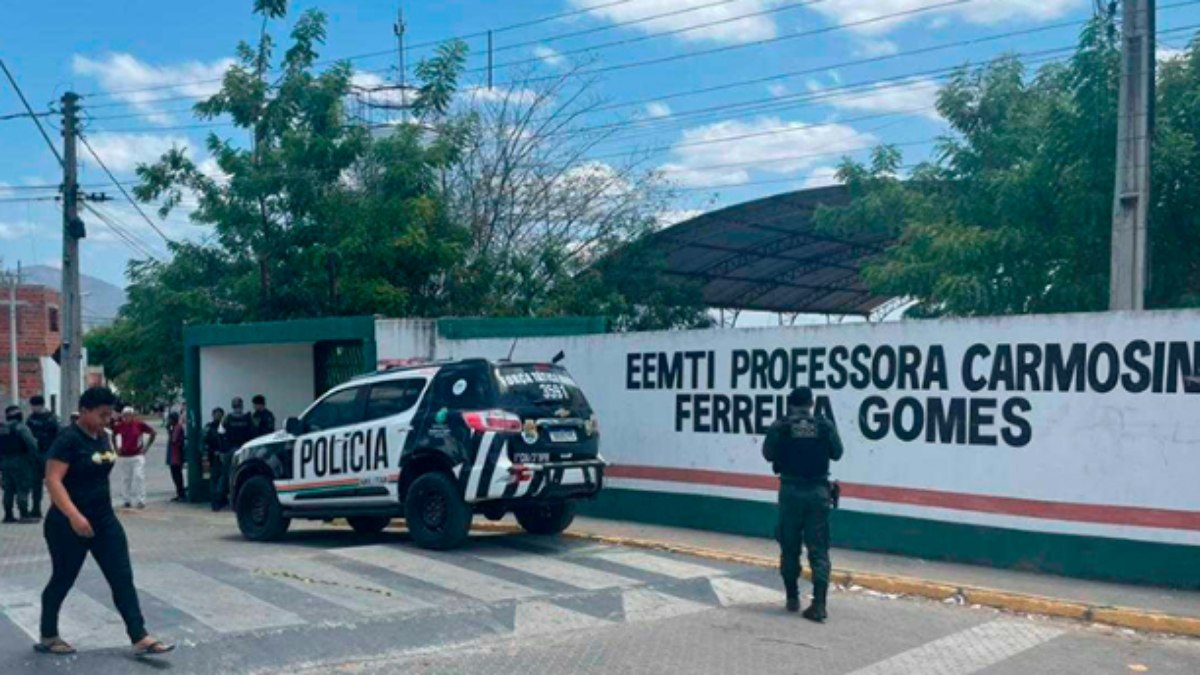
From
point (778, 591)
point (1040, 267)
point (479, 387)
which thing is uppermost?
point (1040, 267)

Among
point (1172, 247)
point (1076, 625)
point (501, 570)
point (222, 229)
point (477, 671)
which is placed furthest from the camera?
point (222, 229)

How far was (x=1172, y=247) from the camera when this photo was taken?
15742mm

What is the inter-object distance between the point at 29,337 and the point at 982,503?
41.1 m

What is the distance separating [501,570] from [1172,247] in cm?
970

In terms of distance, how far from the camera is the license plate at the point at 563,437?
1209cm

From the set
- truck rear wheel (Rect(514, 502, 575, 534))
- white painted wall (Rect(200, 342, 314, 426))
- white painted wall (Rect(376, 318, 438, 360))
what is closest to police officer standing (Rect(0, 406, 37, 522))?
white painted wall (Rect(200, 342, 314, 426))

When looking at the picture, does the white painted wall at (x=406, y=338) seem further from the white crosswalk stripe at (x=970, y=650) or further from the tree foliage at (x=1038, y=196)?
the white crosswalk stripe at (x=970, y=650)

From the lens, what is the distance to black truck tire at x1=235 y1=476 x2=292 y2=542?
45.2ft

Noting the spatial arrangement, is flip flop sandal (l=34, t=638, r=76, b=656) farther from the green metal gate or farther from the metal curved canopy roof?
the metal curved canopy roof

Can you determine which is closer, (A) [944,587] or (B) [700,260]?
(A) [944,587]

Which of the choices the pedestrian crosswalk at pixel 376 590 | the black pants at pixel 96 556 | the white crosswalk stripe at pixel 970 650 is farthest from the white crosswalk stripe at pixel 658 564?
the black pants at pixel 96 556

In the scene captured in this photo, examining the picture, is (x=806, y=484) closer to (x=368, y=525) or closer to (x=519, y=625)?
(x=519, y=625)

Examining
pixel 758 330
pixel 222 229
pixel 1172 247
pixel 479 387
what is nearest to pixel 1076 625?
pixel 758 330

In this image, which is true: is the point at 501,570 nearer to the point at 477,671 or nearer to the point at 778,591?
the point at 778,591
